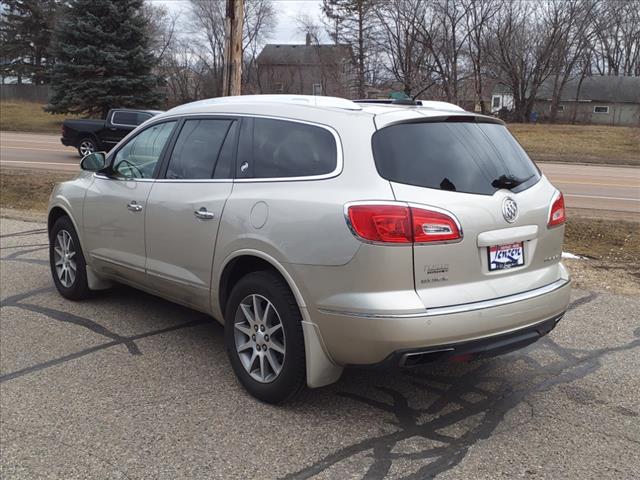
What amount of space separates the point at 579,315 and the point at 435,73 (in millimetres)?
38323

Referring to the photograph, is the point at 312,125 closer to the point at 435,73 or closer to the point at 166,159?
the point at 166,159

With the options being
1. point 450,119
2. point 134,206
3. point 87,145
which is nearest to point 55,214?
point 134,206

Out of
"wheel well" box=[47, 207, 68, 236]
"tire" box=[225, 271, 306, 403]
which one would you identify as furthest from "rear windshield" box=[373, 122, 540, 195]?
"wheel well" box=[47, 207, 68, 236]

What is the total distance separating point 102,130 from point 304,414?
17.0m

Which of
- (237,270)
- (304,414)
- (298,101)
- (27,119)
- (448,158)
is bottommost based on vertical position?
(304,414)

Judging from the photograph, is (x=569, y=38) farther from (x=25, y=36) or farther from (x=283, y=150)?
(x=283, y=150)

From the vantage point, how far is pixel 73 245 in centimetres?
580

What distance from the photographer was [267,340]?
381 cm

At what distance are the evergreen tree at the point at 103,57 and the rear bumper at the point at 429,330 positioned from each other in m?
28.4

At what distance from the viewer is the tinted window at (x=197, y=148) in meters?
4.35

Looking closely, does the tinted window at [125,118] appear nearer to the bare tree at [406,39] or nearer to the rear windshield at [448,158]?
the rear windshield at [448,158]

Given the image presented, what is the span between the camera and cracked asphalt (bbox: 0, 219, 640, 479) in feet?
10.4

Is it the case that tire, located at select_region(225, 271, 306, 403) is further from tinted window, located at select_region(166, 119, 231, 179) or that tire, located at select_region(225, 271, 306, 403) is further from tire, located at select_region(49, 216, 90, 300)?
tire, located at select_region(49, 216, 90, 300)

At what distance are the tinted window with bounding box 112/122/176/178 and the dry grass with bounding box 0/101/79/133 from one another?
29530 millimetres
